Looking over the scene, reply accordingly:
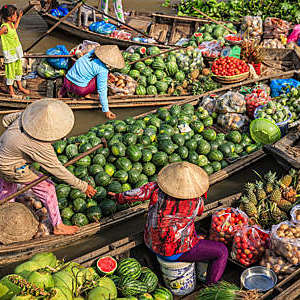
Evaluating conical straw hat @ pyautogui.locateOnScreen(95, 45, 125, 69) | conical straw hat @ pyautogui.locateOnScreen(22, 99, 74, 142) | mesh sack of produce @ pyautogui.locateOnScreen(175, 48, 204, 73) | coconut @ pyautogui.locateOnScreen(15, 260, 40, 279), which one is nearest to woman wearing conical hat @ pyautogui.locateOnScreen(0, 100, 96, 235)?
conical straw hat @ pyautogui.locateOnScreen(22, 99, 74, 142)

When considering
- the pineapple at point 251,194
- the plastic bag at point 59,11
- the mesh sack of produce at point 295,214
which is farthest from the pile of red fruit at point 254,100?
the plastic bag at point 59,11

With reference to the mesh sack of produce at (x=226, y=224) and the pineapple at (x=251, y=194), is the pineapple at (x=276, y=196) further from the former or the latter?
the mesh sack of produce at (x=226, y=224)

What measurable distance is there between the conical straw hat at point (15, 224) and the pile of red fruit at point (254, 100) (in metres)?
4.14

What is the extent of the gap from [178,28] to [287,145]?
19.0 ft

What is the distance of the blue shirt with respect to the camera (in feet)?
21.3

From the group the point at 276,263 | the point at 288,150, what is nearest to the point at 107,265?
the point at 276,263

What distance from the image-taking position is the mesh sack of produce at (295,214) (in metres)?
3.88

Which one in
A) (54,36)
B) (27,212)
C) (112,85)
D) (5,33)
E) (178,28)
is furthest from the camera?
(54,36)

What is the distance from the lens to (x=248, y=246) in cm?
378

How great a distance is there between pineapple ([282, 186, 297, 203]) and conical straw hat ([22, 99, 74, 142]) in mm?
2651

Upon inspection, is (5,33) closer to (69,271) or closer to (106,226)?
(106,226)

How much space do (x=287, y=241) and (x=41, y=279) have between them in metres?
2.27

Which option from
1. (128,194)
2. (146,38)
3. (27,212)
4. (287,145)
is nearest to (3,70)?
(146,38)

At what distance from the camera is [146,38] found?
9.27m
